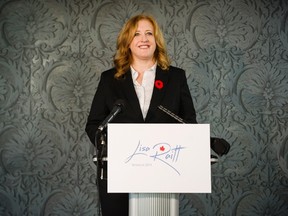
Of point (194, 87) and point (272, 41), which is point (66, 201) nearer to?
point (194, 87)

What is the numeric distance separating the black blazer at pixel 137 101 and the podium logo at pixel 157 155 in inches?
22.2

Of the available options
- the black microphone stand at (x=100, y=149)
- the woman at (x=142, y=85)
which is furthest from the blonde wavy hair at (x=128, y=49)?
the black microphone stand at (x=100, y=149)

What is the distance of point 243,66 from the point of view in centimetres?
308

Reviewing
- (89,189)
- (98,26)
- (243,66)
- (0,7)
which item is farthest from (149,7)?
(89,189)

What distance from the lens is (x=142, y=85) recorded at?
2098 millimetres

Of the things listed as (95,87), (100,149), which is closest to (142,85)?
(100,149)

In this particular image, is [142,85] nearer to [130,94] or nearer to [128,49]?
[130,94]

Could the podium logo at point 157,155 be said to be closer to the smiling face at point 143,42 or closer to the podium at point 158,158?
the podium at point 158,158

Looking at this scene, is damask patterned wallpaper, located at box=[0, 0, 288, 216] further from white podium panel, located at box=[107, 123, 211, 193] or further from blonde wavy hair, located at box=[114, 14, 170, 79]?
white podium panel, located at box=[107, 123, 211, 193]

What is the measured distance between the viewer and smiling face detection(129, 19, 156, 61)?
219cm

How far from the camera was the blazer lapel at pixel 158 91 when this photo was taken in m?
2.00

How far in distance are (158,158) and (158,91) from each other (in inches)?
27.2

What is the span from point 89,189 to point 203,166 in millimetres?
1747

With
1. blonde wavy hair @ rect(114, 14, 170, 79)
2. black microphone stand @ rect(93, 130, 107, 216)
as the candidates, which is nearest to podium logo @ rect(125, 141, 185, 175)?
black microphone stand @ rect(93, 130, 107, 216)
